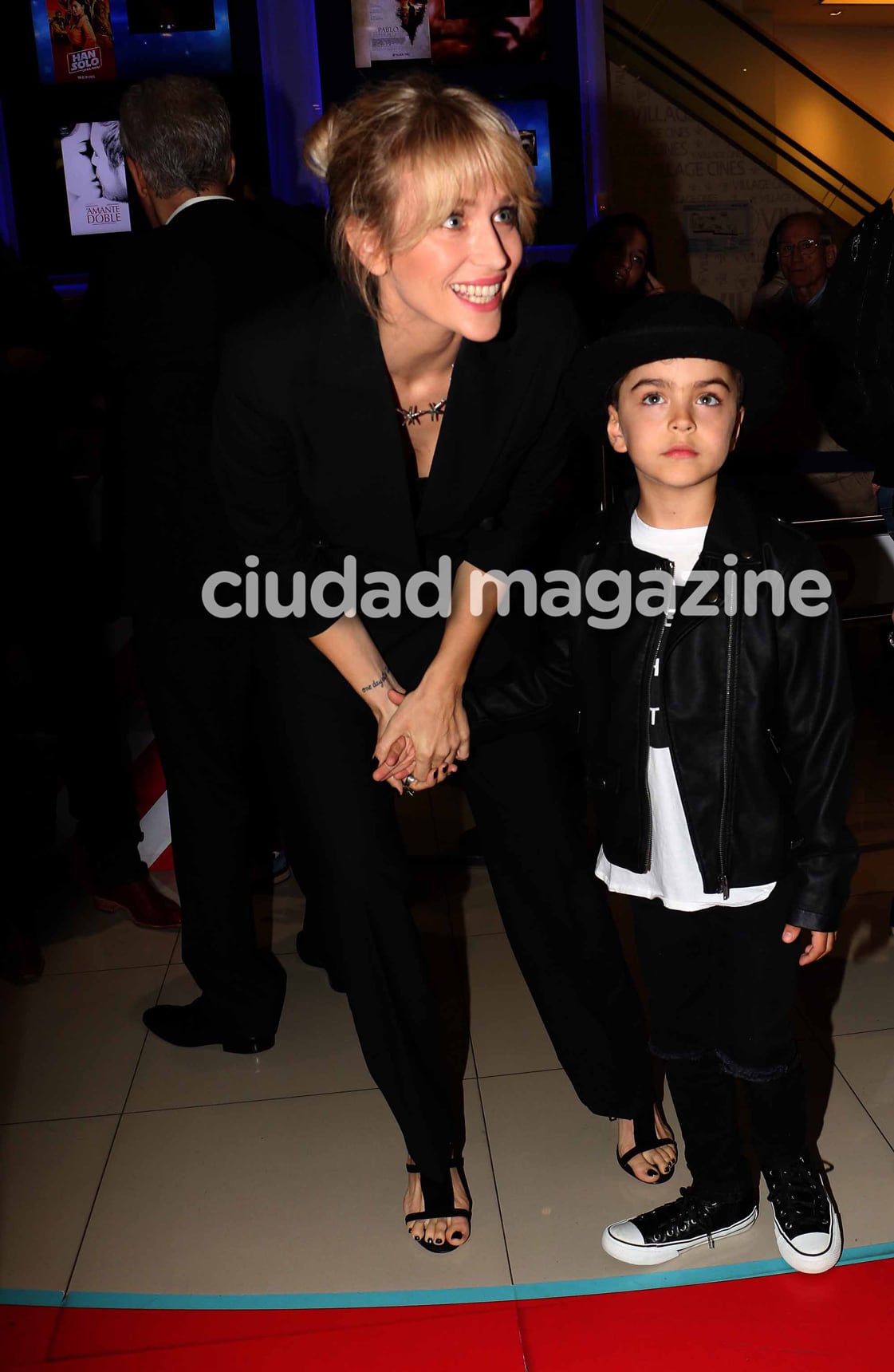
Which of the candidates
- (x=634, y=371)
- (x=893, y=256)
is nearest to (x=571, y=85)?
(x=893, y=256)

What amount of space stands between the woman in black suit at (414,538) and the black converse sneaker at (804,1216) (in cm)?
24

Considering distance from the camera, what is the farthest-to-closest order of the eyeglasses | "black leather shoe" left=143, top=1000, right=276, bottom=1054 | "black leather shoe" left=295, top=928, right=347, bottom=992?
1. the eyeglasses
2. "black leather shoe" left=295, top=928, right=347, bottom=992
3. "black leather shoe" left=143, top=1000, right=276, bottom=1054

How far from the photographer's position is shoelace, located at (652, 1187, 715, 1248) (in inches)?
70.1

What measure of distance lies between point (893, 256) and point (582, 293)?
5.32 feet

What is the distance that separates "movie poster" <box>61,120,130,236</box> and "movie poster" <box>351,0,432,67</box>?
40.4 inches

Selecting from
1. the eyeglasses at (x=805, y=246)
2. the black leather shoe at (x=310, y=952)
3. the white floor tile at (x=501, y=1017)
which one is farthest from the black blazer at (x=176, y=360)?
the eyeglasses at (x=805, y=246)

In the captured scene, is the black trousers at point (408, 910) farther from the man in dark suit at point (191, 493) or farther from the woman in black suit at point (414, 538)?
the man in dark suit at point (191, 493)

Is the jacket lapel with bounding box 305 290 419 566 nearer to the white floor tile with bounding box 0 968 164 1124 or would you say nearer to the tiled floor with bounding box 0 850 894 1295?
the tiled floor with bounding box 0 850 894 1295

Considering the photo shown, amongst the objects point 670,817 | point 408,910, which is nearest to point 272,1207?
point 408,910

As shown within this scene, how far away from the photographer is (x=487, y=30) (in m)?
4.48

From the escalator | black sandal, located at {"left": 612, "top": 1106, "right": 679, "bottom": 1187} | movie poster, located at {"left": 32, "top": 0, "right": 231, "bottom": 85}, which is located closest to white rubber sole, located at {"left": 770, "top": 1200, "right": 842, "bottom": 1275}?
black sandal, located at {"left": 612, "top": 1106, "right": 679, "bottom": 1187}

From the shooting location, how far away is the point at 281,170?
4.51 metres

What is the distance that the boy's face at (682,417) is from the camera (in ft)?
5.00

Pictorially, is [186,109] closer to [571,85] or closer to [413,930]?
[413,930]
